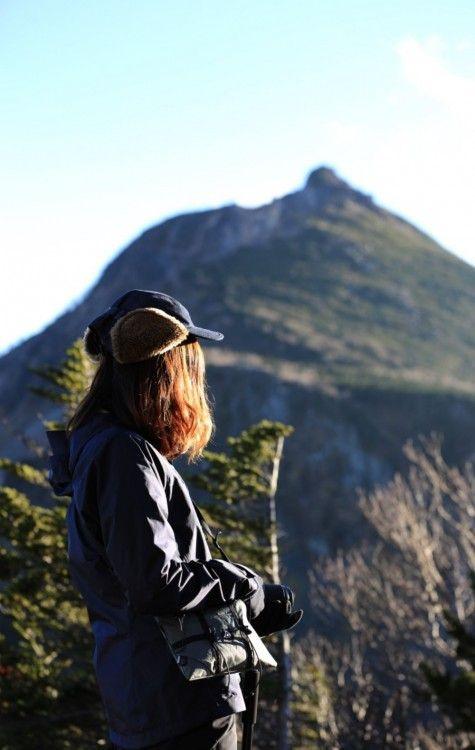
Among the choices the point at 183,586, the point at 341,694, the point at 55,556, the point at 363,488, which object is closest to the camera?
the point at 183,586

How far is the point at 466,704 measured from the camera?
976 cm

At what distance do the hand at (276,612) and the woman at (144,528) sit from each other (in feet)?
0.43

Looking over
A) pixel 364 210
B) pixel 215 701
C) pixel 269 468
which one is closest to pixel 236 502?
pixel 269 468

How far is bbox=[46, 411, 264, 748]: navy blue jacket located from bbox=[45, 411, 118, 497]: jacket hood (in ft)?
0.04

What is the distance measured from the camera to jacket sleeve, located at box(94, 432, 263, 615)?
2473 millimetres

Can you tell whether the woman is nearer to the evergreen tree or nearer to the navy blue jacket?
the navy blue jacket

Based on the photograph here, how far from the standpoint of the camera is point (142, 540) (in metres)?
2.47

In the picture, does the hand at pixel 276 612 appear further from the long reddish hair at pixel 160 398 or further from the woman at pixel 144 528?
the long reddish hair at pixel 160 398

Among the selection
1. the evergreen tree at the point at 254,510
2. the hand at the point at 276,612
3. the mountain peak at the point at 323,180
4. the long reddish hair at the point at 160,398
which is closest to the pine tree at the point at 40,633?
the evergreen tree at the point at 254,510

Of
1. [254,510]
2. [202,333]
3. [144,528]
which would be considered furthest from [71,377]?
[144,528]

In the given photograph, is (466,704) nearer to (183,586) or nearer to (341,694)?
(341,694)

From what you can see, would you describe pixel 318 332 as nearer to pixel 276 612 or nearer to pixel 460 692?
pixel 460 692

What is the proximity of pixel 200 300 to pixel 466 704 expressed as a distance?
58116 mm

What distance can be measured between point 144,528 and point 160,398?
1.39 feet
